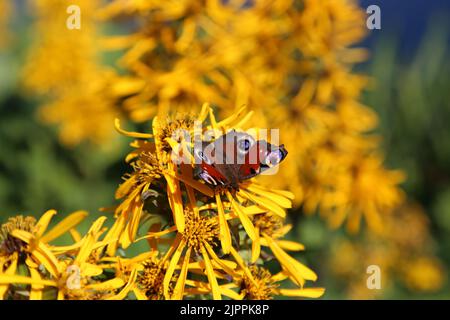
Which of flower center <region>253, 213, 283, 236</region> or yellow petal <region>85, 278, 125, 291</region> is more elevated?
flower center <region>253, 213, 283, 236</region>

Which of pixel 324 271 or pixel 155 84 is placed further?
pixel 324 271

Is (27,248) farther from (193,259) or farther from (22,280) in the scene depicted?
(193,259)

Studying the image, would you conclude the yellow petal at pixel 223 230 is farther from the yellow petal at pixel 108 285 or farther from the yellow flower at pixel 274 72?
the yellow flower at pixel 274 72

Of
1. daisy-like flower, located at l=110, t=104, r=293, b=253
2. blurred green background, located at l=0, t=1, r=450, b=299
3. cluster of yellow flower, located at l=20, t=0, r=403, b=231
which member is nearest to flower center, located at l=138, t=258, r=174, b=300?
daisy-like flower, located at l=110, t=104, r=293, b=253

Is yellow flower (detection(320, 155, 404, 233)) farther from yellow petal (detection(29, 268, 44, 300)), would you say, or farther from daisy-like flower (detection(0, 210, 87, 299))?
yellow petal (detection(29, 268, 44, 300))

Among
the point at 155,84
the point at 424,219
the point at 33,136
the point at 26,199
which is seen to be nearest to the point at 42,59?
the point at 33,136
